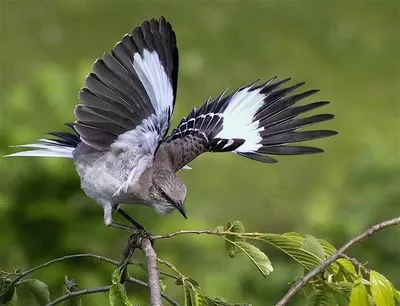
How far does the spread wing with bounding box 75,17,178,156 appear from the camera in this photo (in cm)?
204

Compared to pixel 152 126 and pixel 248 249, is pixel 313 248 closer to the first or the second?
pixel 248 249

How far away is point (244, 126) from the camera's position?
8.32ft

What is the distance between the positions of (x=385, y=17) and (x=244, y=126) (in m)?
7.75

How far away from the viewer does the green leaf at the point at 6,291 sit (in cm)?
180

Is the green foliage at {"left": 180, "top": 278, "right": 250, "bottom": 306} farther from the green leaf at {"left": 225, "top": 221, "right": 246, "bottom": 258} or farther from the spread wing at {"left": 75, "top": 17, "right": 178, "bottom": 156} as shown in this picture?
the spread wing at {"left": 75, "top": 17, "right": 178, "bottom": 156}

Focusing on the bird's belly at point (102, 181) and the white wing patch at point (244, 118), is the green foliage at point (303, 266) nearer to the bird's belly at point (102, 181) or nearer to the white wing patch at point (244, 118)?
the bird's belly at point (102, 181)

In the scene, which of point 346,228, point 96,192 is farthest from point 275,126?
point 346,228

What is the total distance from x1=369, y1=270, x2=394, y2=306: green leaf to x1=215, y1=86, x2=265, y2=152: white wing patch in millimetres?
1046

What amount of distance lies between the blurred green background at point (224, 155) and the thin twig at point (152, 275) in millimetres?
1804

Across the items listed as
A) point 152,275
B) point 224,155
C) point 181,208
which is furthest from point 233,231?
point 224,155

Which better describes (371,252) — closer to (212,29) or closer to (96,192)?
(96,192)

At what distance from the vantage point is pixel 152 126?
2.20 meters

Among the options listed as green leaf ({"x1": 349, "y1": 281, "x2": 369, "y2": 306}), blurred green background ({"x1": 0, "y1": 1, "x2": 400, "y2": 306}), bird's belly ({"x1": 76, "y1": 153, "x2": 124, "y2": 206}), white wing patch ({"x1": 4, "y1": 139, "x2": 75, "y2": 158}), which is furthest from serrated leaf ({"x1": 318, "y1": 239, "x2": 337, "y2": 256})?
blurred green background ({"x1": 0, "y1": 1, "x2": 400, "y2": 306})

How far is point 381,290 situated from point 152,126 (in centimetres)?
96
